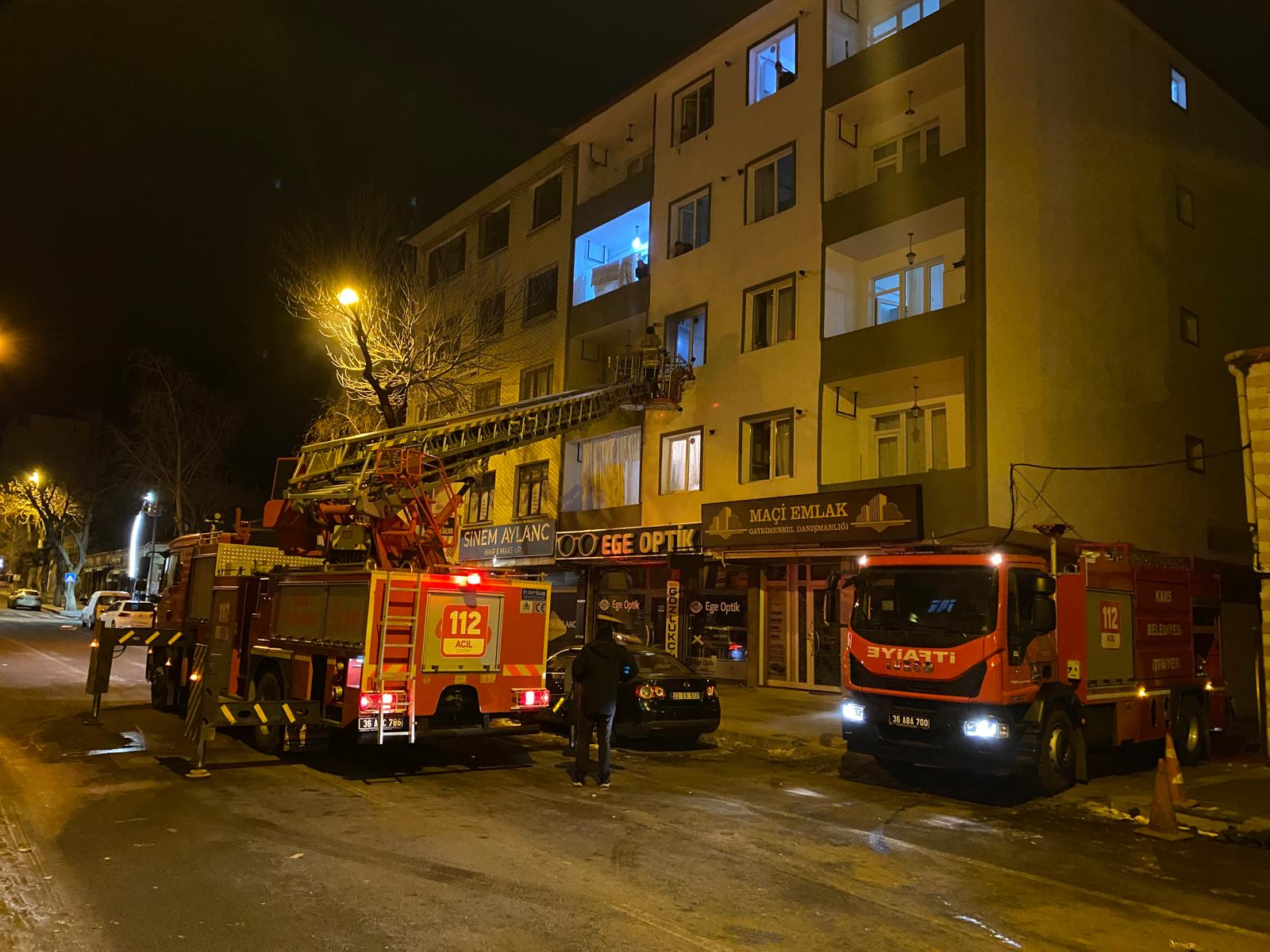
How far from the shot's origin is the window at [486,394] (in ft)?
93.4

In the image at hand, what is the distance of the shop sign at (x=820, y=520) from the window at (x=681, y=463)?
1.81 meters

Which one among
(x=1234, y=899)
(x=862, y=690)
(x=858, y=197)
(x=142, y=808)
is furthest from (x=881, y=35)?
(x=142, y=808)

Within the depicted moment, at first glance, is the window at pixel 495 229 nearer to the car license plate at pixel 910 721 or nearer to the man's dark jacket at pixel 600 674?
the man's dark jacket at pixel 600 674

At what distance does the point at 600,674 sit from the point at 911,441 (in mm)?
10701

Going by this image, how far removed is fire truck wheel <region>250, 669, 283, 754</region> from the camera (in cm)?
1049

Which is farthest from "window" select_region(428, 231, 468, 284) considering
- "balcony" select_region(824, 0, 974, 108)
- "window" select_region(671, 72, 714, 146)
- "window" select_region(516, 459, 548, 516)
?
"balcony" select_region(824, 0, 974, 108)

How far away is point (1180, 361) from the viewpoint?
19703 mm

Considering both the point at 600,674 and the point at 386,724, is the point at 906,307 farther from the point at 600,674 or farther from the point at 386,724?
the point at 386,724

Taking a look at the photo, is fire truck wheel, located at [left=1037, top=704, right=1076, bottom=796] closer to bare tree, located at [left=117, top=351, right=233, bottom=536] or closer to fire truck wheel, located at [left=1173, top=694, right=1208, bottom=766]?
fire truck wheel, located at [left=1173, top=694, right=1208, bottom=766]

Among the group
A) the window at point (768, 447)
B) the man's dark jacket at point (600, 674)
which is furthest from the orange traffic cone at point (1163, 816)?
the window at point (768, 447)

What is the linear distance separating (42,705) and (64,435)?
79911mm

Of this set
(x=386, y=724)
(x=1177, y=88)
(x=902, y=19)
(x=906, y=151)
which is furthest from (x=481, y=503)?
(x=1177, y=88)

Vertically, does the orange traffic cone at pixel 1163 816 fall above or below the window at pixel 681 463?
below

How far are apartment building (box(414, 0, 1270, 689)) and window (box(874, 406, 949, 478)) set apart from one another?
5 cm
